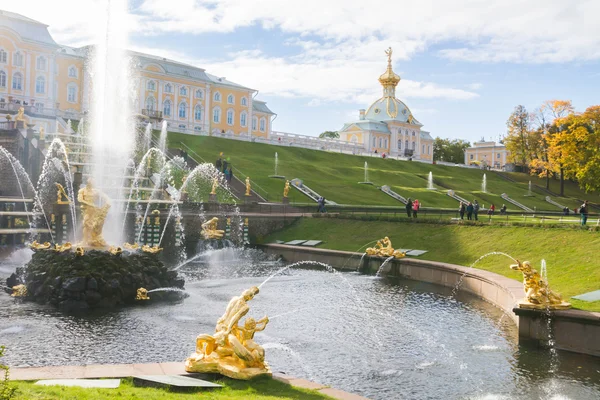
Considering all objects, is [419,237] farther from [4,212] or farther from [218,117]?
[218,117]

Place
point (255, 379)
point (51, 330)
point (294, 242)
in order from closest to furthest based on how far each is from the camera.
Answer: point (255, 379) < point (51, 330) < point (294, 242)

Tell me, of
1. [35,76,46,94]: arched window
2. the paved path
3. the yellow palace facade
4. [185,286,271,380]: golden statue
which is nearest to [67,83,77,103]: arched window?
the yellow palace facade

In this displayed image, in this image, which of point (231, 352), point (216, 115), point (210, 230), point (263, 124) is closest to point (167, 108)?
point (216, 115)

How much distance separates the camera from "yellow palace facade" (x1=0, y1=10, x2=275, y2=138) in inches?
2687

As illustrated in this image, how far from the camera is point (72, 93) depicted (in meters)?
73.9

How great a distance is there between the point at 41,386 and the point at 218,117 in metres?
81.1

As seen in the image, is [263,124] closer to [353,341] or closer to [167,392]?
[353,341]

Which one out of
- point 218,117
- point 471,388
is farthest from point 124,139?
point 471,388

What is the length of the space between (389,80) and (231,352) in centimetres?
11116

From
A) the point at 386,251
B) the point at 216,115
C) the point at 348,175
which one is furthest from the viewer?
the point at 216,115

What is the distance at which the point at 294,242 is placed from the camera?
111ft

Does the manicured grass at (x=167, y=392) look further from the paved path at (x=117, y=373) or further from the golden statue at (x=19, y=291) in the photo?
the golden statue at (x=19, y=291)

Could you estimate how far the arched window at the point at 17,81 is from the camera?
69.0 m

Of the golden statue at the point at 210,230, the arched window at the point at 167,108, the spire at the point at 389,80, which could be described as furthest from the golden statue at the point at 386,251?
the spire at the point at 389,80
